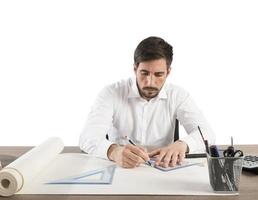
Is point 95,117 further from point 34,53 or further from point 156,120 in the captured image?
point 34,53

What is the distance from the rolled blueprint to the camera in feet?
4.36

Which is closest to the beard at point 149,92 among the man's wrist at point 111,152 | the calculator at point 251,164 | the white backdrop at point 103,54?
the man's wrist at point 111,152

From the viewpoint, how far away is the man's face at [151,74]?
2232 millimetres

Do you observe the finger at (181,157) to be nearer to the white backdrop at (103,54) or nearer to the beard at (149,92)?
the beard at (149,92)

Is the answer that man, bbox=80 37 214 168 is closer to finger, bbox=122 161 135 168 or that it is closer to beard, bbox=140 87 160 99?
beard, bbox=140 87 160 99

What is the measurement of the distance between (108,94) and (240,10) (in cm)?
201

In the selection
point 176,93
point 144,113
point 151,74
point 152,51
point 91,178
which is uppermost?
point 152,51

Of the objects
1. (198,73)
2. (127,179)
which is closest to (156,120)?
(127,179)

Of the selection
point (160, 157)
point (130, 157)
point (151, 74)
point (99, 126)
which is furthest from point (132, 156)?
point (151, 74)

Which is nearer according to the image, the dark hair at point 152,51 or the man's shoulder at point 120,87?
the dark hair at point 152,51

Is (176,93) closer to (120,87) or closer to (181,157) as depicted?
(120,87)

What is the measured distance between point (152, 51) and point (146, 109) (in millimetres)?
425

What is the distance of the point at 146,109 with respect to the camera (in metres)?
2.52

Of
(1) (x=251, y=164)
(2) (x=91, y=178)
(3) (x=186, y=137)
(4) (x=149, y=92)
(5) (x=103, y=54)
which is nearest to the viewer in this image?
(2) (x=91, y=178)
